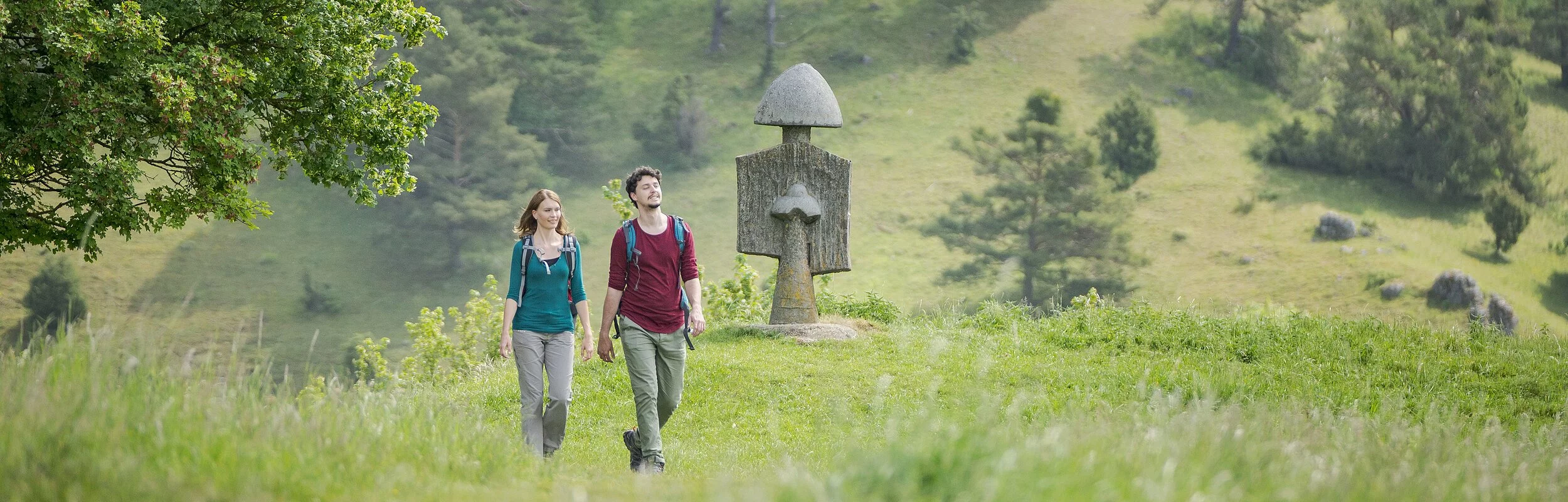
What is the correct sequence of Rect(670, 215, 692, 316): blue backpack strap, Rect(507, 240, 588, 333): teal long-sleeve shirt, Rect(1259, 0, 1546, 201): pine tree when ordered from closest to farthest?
Rect(507, 240, 588, 333): teal long-sleeve shirt < Rect(670, 215, 692, 316): blue backpack strap < Rect(1259, 0, 1546, 201): pine tree

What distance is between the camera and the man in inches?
293

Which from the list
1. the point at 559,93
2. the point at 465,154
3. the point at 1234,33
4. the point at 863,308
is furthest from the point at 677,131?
the point at 863,308

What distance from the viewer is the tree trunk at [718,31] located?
194ft

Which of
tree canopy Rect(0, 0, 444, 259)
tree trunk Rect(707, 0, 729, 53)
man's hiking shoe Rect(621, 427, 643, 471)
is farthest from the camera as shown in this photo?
tree trunk Rect(707, 0, 729, 53)

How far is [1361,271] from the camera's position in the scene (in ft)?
131

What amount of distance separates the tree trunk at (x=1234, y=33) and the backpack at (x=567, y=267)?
54.2 metres

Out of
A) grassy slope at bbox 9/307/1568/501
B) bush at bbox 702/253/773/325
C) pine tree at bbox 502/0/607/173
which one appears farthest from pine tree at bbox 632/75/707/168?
grassy slope at bbox 9/307/1568/501

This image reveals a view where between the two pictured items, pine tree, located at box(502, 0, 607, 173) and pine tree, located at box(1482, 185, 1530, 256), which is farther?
pine tree, located at box(502, 0, 607, 173)

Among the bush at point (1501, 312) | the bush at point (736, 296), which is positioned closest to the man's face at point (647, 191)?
the bush at point (736, 296)

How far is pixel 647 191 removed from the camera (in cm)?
746

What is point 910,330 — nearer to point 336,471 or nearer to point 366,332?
point 336,471

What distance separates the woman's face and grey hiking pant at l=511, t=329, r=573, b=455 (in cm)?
68

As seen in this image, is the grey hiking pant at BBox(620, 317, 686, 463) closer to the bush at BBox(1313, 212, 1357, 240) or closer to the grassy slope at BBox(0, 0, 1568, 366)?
the grassy slope at BBox(0, 0, 1568, 366)

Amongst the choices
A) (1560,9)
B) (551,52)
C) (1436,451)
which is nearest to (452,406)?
(1436,451)
